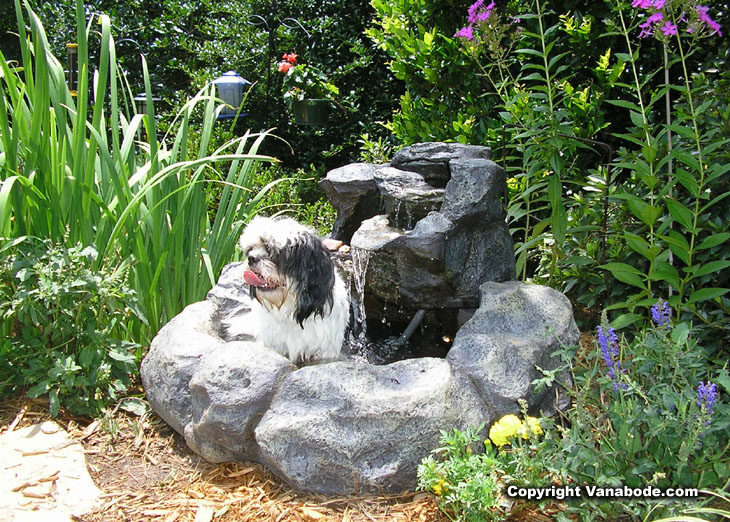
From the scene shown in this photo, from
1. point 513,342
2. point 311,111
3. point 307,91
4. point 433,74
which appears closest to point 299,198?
point 311,111

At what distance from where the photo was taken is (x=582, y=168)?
4.52 meters

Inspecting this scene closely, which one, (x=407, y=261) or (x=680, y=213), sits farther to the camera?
(x=407, y=261)

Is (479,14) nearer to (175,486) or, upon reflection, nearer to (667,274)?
(667,274)

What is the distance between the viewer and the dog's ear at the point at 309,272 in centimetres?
282

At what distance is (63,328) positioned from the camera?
2.92 metres

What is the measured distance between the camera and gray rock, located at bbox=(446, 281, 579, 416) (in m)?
2.44

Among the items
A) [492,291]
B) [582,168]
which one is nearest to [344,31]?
[582,168]

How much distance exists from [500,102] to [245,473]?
345cm

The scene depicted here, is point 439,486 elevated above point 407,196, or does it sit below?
below

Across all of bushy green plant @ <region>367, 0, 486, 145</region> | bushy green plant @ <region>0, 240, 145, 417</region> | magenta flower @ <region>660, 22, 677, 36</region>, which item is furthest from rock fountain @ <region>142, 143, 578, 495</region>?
bushy green plant @ <region>367, 0, 486, 145</region>

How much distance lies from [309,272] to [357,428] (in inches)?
34.1

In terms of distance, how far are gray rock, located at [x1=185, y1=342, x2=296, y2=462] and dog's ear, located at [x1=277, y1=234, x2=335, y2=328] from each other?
416 mm

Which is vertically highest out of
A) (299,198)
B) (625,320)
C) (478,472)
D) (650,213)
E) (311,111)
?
(311,111)

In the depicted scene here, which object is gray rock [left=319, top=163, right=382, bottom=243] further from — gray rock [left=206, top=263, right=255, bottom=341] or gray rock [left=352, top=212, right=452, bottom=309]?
gray rock [left=206, top=263, right=255, bottom=341]
